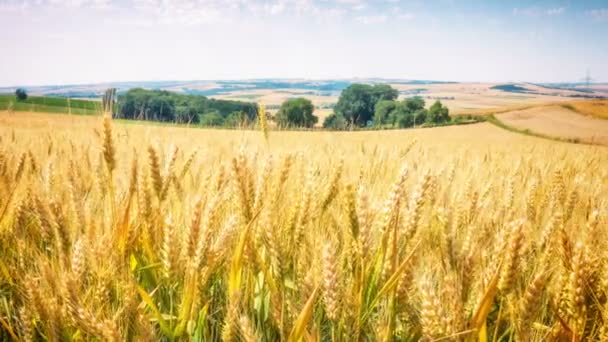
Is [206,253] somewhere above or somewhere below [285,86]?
below

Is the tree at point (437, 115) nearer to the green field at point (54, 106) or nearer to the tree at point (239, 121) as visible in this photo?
the green field at point (54, 106)

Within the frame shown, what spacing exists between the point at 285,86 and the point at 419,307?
6001 inches

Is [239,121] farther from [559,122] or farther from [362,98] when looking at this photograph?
[362,98]

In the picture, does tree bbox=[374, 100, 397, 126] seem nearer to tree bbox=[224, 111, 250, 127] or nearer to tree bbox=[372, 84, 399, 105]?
tree bbox=[372, 84, 399, 105]

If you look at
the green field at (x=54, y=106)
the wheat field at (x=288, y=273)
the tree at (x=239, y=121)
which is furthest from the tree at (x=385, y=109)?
the wheat field at (x=288, y=273)

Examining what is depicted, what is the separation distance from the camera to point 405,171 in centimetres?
102

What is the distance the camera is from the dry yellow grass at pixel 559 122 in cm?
2425

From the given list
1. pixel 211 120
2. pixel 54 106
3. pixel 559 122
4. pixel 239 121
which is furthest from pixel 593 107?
pixel 54 106

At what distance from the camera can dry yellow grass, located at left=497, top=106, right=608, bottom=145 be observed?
24.2m

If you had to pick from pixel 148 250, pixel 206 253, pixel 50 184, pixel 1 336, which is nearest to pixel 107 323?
pixel 206 253

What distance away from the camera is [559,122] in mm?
30141

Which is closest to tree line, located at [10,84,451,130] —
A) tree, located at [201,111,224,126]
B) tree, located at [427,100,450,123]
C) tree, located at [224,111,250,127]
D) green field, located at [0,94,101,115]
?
tree, located at [427,100,450,123]

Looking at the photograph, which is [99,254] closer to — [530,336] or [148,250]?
[148,250]

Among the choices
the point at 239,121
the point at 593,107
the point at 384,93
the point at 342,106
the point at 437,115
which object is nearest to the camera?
the point at 239,121
